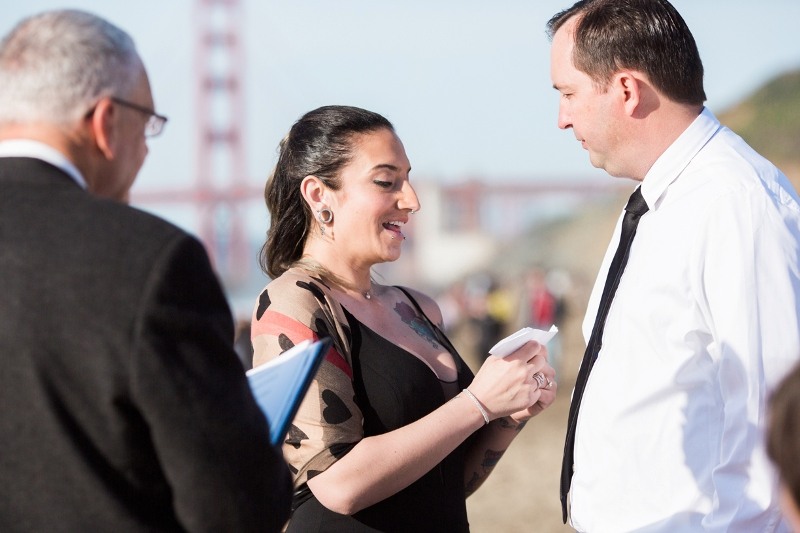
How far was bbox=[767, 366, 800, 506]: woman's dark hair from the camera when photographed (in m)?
1.00

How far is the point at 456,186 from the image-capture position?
44.9 metres

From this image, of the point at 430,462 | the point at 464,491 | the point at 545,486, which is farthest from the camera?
the point at 545,486

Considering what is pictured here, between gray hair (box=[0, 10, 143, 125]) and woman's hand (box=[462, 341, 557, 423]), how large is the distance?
3.61 ft

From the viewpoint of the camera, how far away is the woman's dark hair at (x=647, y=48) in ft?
6.97

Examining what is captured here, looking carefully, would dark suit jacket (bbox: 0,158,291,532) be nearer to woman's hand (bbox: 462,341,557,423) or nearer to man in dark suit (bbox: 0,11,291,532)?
man in dark suit (bbox: 0,11,291,532)

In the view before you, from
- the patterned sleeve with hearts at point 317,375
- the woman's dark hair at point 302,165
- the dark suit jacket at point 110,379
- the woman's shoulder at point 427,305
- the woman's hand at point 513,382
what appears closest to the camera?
the dark suit jacket at point 110,379

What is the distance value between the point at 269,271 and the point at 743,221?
1187 millimetres

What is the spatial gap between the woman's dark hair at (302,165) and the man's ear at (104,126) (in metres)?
1.02

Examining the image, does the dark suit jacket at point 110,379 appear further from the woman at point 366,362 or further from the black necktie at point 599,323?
the black necktie at point 599,323

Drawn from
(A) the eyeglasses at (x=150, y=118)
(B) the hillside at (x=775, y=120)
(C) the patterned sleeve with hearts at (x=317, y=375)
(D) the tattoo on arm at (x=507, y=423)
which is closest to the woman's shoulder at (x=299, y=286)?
(C) the patterned sleeve with hearts at (x=317, y=375)

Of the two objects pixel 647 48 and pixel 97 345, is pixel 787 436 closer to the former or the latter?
pixel 97 345

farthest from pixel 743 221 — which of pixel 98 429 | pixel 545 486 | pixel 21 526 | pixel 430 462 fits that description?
pixel 545 486

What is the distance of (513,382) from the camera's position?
7.24ft

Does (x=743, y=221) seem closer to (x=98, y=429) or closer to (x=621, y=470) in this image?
(x=621, y=470)
